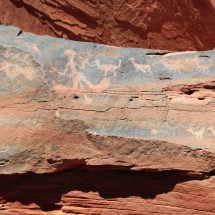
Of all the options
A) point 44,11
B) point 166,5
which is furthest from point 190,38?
point 44,11

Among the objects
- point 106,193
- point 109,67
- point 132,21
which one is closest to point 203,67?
point 109,67

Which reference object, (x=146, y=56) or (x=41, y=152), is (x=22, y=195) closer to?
(x=41, y=152)

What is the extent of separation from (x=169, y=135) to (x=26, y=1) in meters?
2.25

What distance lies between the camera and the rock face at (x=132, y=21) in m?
3.85

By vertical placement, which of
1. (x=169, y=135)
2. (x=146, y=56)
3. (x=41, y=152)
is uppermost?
(x=146, y=56)

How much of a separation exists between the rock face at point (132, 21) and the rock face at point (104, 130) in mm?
1434

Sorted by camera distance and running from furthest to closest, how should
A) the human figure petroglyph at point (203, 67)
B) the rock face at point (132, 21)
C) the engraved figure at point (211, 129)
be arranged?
the rock face at point (132, 21), the human figure petroglyph at point (203, 67), the engraved figure at point (211, 129)

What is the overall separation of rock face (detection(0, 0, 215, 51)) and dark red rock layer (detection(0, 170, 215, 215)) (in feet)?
5.88

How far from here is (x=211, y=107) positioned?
2.31 meters

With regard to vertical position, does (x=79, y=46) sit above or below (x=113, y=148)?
above

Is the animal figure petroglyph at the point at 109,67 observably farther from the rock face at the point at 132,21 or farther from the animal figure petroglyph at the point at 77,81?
the rock face at the point at 132,21

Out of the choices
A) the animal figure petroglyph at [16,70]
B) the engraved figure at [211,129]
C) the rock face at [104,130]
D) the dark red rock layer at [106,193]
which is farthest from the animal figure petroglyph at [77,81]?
the engraved figure at [211,129]

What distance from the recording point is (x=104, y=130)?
7.66ft

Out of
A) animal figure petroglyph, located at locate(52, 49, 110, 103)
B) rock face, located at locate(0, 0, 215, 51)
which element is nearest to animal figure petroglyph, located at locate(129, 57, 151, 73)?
animal figure petroglyph, located at locate(52, 49, 110, 103)
